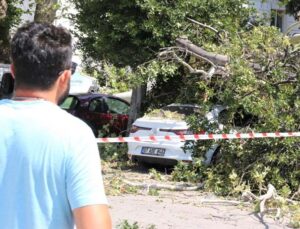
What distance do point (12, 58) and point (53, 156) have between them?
404 millimetres

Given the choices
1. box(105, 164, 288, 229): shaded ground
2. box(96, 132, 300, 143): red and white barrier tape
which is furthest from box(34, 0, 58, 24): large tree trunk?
box(105, 164, 288, 229): shaded ground

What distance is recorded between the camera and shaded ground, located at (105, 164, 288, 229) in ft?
23.2

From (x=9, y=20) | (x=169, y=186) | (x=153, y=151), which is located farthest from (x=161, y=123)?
(x=9, y=20)

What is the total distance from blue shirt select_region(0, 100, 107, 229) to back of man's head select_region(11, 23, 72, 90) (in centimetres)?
8

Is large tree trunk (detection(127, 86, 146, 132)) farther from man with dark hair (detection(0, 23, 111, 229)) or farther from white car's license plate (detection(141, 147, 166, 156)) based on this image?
man with dark hair (detection(0, 23, 111, 229))

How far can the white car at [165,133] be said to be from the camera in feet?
34.2

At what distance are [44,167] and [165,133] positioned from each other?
8.73 metres

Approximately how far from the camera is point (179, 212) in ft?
25.3

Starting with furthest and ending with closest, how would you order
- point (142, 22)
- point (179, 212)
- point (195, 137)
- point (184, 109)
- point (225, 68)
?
1. point (142, 22)
2. point (184, 109)
3. point (225, 68)
4. point (195, 137)
5. point (179, 212)

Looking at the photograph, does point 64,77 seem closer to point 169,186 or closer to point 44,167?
point 44,167

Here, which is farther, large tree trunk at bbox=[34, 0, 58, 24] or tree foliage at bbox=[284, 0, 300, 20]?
tree foliage at bbox=[284, 0, 300, 20]

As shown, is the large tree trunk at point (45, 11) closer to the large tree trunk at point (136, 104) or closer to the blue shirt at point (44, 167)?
the large tree trunk at point (136, 104)

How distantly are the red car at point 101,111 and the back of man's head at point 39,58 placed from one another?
1228cm

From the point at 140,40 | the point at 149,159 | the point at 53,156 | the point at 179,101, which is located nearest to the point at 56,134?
the point at 53,156
